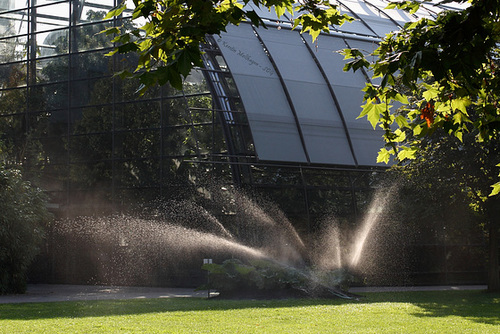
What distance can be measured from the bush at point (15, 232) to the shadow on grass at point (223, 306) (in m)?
3.92

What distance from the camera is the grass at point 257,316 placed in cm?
1041

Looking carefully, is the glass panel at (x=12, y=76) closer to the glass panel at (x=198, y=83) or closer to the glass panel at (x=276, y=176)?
the glass panel at (x=198, y=83)

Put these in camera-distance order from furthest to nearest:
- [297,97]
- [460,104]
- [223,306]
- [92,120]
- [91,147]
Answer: [92,120] < [91,147] < [297,97] < [223,306] < [460,104]

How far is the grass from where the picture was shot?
10.4 meters

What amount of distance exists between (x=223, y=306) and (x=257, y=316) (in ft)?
6.90

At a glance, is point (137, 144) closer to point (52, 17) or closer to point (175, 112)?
point (175, 112)

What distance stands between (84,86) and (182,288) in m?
7.97

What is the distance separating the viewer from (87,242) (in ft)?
80.0

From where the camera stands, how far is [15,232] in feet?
61.4

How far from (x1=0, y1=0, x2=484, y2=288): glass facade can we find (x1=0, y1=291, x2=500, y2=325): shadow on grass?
17.5 feet

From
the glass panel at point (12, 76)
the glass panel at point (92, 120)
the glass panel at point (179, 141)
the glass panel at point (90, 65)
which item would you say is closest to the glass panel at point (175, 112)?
the glass panel at point (179, 141)

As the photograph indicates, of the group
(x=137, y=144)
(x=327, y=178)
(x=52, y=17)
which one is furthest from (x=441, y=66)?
(x=52, y=17)

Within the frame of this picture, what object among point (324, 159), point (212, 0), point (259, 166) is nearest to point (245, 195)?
point (259, 166)

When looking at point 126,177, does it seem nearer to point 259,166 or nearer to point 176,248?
point 176,248
